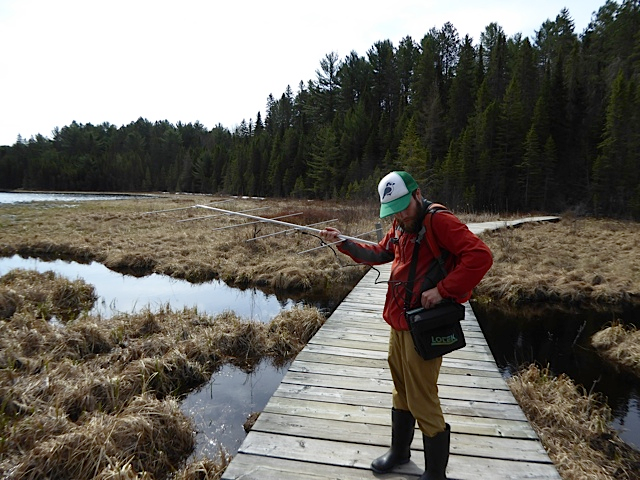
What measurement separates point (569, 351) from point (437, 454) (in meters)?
5.86

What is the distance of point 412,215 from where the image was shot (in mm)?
2203

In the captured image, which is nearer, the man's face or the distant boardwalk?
the man's face

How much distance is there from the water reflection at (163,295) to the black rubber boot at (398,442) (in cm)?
547

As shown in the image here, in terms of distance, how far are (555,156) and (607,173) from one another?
17.2 ft

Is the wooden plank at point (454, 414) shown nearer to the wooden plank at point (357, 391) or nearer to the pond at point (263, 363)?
the wooden plank at point (357, 391)

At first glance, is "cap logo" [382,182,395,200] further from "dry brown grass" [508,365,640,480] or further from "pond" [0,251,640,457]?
"pond" [0,251,640,457]

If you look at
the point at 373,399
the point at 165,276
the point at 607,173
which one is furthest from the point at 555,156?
the point at 373,399

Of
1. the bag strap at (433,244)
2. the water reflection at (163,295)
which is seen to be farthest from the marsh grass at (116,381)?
the bag strap at (433,244)

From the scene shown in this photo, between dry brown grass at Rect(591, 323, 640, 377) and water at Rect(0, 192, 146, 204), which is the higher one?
water at Rect(0, 192, 146, 204)

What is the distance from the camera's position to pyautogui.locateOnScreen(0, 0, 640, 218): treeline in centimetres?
3475

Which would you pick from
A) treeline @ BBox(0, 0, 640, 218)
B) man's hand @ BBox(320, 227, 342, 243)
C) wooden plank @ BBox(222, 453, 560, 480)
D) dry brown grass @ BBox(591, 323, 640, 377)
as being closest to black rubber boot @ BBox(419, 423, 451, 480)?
wooden plank @ BBox(222, 453, 560, 480)

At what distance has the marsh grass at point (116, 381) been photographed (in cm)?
316

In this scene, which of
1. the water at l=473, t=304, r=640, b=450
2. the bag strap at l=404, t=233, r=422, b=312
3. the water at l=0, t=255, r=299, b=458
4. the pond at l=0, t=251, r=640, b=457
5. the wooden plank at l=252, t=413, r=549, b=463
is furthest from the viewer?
the water at l=473, t=304, r=640, b=450

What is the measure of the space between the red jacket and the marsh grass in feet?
7.54
